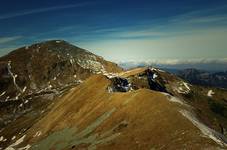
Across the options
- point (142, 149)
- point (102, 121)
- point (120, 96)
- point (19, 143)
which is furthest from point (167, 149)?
point (19, 143)

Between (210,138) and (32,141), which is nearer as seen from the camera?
(210,138)

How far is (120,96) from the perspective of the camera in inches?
5512

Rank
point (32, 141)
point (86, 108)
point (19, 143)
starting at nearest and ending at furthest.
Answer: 1. point (86, 108)
2. point (32, 141)
3. point (19, 143)

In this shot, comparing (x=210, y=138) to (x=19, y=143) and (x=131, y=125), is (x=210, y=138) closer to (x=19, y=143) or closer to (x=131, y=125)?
(x=131, y=125)

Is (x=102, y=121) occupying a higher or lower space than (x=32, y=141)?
higher

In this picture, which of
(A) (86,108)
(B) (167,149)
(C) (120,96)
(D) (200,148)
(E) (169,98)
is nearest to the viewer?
(D) (200,148)

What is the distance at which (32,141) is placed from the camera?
174000 mm

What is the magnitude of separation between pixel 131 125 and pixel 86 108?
196 ft

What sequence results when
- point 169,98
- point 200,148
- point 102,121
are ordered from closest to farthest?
point 200,148
point 169,98
point 102,121

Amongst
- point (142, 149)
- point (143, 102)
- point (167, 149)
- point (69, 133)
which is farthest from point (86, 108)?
point (167, 149)

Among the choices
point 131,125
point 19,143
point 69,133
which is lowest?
point 19,143

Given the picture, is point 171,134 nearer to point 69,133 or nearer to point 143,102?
point 143,102

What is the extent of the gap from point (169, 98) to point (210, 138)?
40.7 metres

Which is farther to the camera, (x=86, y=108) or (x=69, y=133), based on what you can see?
(x=86, y=108)
